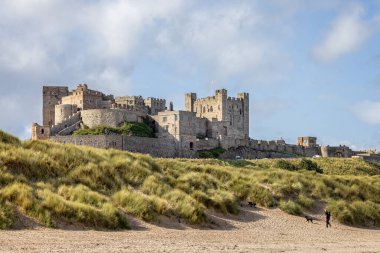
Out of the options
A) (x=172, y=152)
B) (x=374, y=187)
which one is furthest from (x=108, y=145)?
(x=374, y=187)

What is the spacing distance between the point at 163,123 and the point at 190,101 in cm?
2395

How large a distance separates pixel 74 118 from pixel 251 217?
4991 cm

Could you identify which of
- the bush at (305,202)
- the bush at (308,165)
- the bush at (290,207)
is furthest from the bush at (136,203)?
the bush at (308,165)

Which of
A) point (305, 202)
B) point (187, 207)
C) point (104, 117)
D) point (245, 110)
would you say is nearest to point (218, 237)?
point (187, 207)

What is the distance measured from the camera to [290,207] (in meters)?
26.9

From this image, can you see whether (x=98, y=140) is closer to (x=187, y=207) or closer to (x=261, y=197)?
(x=261, y=197)

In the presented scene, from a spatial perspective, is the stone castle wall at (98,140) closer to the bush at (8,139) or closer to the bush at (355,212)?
the bush at (8,139)

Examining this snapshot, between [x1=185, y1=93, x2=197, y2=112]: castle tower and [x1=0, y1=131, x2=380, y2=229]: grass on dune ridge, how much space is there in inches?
2471

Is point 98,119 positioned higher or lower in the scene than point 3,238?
higher

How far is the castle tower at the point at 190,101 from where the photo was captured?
96.6 metres

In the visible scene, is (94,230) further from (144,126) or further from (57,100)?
(57,100)

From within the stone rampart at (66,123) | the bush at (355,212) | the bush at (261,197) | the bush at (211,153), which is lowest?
the bush at (355,212)

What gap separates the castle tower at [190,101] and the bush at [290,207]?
227 feet

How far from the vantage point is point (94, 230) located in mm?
17797
